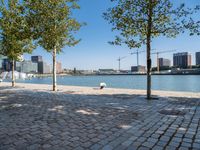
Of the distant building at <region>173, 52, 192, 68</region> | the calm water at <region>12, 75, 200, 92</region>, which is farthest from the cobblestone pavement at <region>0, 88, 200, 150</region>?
the distant building at <region>173, 52, 192, 68</region>

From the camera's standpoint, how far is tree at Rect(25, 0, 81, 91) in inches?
640

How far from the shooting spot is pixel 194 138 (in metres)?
4.99

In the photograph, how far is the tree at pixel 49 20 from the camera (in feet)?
53.4

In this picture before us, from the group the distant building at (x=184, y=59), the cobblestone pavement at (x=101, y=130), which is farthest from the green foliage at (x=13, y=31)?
the distant building at (x=184, y=59)

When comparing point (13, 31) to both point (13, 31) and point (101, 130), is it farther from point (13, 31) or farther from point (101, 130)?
point (101, 130)

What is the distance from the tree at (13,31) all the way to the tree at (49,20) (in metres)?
1.19

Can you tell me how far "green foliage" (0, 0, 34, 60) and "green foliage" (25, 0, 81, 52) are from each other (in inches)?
43.6

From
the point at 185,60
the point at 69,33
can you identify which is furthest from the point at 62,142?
the point at 185,60

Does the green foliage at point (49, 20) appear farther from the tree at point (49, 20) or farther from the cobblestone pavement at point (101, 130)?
the cobblestone pavement at point (101, 130)

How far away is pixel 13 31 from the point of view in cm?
1803

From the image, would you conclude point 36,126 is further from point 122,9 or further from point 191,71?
point 191,71

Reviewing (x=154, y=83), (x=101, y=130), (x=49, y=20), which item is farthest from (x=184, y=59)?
(x=101, y=130)

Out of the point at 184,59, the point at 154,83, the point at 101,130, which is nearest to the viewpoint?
the point at 101,130

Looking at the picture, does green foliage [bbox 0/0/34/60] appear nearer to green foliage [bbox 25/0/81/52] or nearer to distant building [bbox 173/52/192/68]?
green foliage [bbox 25/0/81/52]
